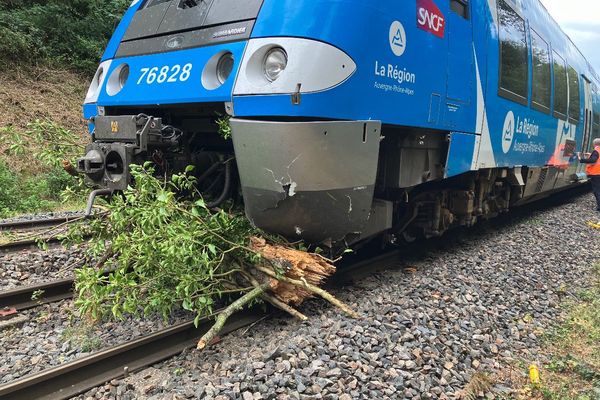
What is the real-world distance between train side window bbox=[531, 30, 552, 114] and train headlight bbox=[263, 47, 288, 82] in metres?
4.99

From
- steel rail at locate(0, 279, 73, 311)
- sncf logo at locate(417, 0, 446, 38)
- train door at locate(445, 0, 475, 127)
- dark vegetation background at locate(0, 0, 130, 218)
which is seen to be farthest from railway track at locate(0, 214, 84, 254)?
train door at locate(445, 0, 475, 127)

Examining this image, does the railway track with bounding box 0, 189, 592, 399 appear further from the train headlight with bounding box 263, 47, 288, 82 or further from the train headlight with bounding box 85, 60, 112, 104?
the train headlight with bounding box 263, 47, 288, 82

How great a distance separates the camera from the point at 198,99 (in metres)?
3.68

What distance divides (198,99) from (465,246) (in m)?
4.29

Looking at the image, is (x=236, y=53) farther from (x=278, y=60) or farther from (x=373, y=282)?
(x=373, y=282)

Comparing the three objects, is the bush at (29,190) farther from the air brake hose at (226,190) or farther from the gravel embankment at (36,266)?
the air brake hose at (226,190)

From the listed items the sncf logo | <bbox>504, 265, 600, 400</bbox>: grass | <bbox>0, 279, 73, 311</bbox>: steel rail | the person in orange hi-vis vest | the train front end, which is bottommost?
<bbox>504, 265, 600, 400</bbox>: grass

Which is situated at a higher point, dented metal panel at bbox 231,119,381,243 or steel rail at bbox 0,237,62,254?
dented metal panel at bbox 231,119,381,243

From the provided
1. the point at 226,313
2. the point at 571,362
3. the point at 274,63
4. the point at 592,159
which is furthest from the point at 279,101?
the point at 592,159

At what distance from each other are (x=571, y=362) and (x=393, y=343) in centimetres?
135

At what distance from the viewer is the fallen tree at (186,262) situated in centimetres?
330

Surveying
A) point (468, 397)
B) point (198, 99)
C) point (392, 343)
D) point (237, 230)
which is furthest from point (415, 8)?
point (468, 397)

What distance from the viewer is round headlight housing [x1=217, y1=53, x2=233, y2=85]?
12.1 ft

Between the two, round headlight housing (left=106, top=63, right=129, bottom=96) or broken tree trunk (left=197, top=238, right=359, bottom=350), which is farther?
round headlight housing (left=106, top=63, right=129, bottom=96)
